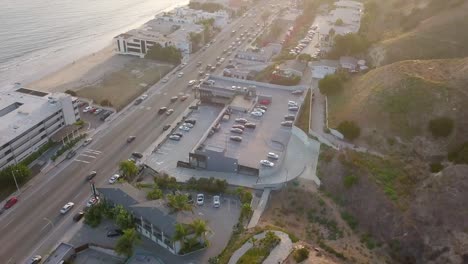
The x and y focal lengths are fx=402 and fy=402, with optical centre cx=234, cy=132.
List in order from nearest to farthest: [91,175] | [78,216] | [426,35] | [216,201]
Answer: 1. [78,216]
2. [216,201]
3. [91,175]
4. [426,35]

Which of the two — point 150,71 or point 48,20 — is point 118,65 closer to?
point 150,71

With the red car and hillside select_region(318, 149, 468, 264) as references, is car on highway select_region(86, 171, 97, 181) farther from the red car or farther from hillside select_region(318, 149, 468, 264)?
hillside select_region(318, 149, 468, 264)

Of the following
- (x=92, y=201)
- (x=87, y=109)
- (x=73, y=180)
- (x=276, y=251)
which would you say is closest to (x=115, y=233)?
(x=92, y=201)

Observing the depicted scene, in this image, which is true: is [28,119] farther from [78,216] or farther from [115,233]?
[115,233]

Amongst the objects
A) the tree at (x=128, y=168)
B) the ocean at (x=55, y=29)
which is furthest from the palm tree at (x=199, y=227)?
the ocean at (x=55, y=29)

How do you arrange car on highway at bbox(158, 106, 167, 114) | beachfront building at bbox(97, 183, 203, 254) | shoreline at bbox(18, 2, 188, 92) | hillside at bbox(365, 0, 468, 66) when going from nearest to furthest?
beachfront building at bbox(97, 183, 203, 254), car on highway at bbox(158, 106, 167, 114), hillside at bbox(365, 0, 468, 66), shoreline at bbox(18, 2, 188, 92)

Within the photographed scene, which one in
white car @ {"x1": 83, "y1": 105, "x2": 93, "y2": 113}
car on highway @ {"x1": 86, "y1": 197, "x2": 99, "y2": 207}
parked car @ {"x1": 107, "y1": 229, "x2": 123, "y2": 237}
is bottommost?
parked car @ {"x1": 107, "y1": 229, "x2": 123, "y2": 237}

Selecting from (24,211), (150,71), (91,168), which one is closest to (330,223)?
(91,168)

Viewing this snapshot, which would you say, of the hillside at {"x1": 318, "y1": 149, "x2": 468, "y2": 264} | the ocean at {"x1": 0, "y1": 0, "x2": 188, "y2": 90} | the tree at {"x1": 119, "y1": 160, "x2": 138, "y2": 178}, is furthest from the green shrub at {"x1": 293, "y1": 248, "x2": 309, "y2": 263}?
the ocean at {"x1": 0, "y1": 0, "x2": 188, "y2": 90}
